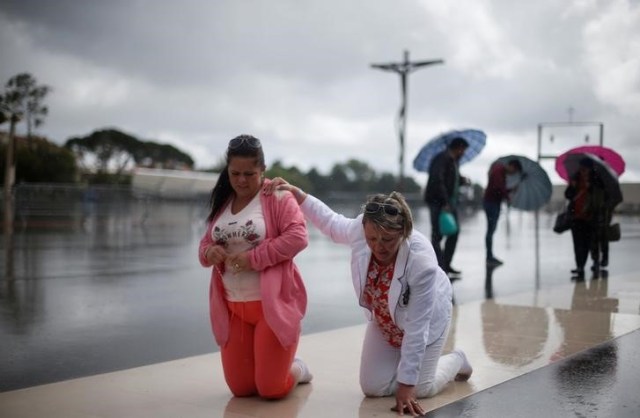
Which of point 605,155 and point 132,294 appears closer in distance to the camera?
point 132,294

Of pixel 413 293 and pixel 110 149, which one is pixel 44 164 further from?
pixel 413 293

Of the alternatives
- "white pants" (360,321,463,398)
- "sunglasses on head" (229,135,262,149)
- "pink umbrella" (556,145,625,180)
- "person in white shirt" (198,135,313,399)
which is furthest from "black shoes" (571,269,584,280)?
"sunglasses on head" (229,135,262,149)

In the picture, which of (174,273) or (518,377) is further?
(174,273)

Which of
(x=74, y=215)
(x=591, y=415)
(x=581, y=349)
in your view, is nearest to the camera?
(x=591, y=415)

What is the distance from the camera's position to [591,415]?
4141mm

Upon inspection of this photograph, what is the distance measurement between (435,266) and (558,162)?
8.39m

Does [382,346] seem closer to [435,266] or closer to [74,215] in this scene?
[435,266]

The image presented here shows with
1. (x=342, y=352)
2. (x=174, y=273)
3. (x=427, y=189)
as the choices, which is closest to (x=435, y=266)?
(x=342, y=352)

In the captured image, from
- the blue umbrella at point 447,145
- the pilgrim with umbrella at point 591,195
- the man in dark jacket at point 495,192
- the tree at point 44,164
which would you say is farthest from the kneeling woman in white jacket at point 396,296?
the tree at point 44,164

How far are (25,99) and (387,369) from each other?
58.6 feet

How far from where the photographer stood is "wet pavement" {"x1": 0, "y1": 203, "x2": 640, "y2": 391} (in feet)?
19.5

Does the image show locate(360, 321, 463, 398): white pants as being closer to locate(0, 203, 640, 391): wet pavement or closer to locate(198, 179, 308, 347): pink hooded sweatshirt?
locate(198, 179, 308, 347): pink hooded sweatshirt

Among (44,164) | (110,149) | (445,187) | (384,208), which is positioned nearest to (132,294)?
(445,187)

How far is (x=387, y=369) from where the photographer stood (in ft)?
15.0
